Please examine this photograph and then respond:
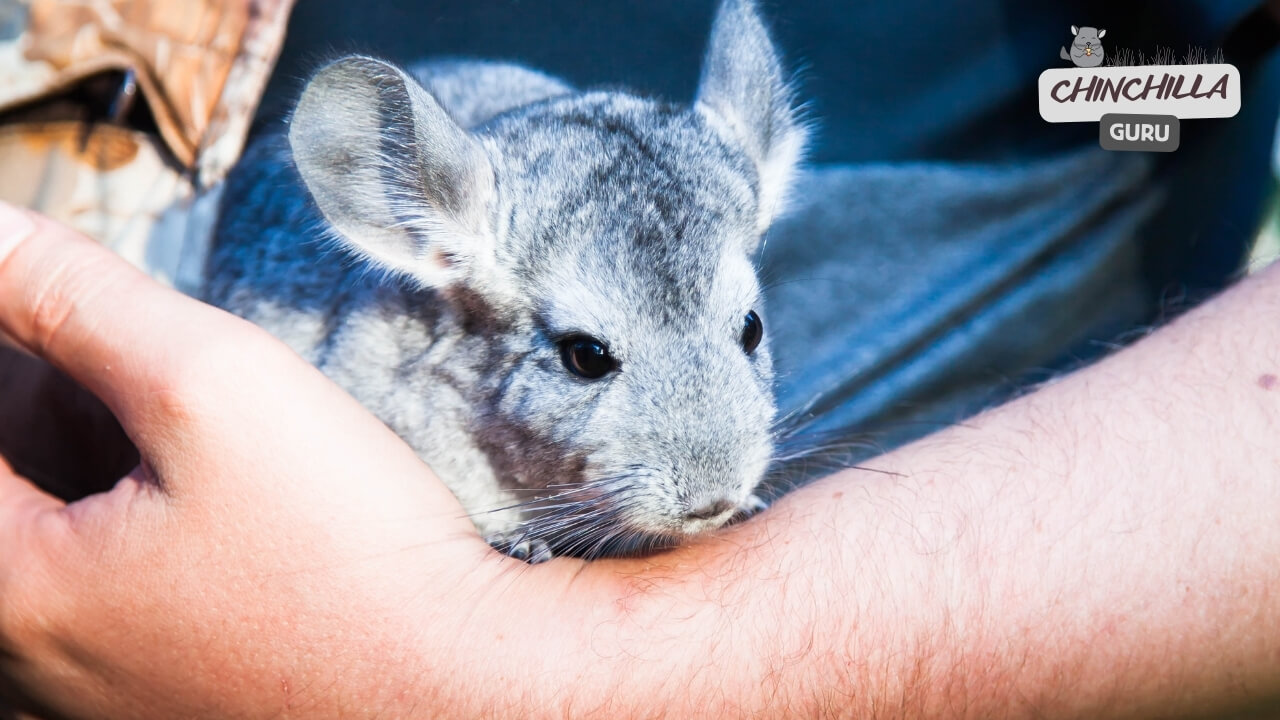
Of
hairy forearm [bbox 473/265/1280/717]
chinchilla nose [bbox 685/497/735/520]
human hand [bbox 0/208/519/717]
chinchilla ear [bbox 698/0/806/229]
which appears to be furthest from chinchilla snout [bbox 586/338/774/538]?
chinchilla ear [bbox 698/0/806/229]

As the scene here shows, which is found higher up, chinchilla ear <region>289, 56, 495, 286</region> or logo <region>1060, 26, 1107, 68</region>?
logo <region>1060, 26, 1107, 68</region>

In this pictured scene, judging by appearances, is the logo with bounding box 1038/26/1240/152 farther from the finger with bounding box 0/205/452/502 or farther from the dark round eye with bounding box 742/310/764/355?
the finger with bounding box 0/205/452/502

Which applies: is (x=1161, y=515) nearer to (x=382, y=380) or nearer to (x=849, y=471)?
(x=849, y=471)

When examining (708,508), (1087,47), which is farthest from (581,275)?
(1087,47)

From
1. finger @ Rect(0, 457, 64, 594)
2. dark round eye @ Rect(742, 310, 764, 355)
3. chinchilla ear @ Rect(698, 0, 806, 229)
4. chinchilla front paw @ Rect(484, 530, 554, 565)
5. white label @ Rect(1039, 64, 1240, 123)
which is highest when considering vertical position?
white label @ Rect(1039, 64, 1240, 123)

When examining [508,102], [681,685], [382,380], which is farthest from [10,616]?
[508,102]

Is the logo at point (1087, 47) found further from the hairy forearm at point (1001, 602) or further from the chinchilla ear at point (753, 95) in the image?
the hairy forearm at point (1001, 602)

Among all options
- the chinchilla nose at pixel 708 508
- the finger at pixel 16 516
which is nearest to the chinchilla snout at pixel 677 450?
the chinchilla nose at pixel 708 508
